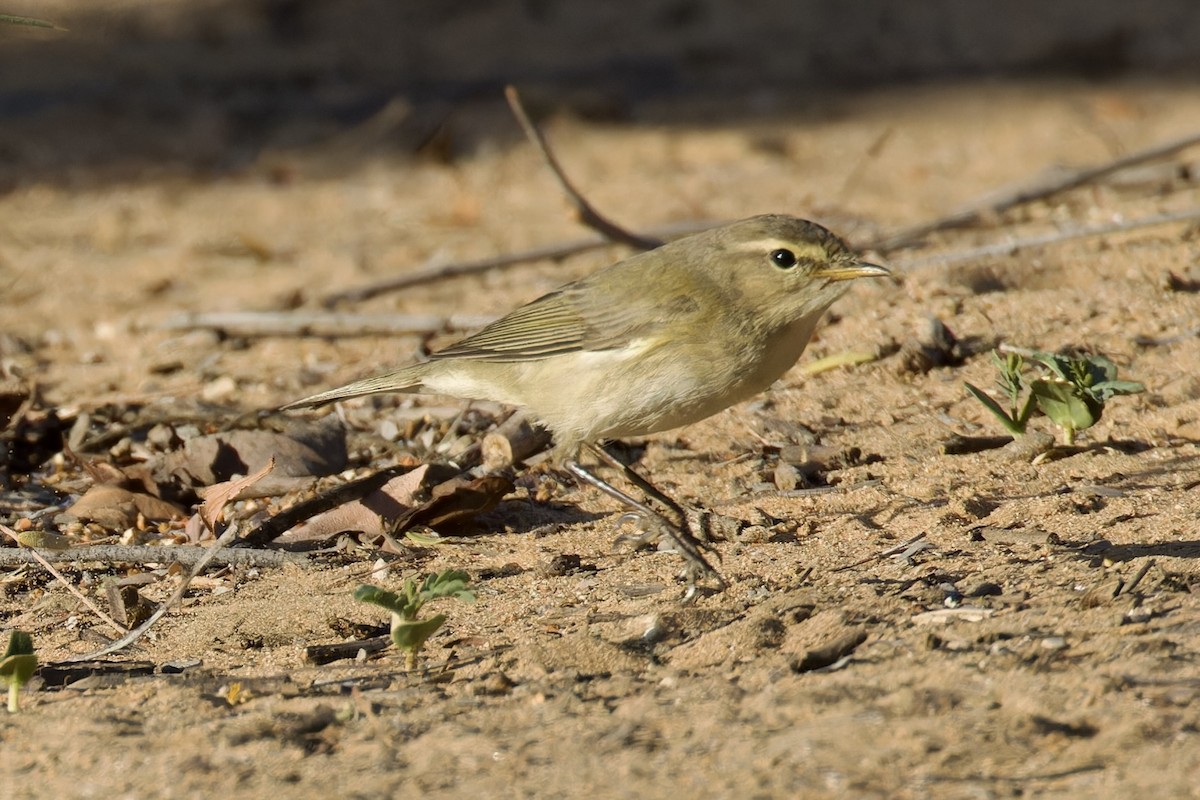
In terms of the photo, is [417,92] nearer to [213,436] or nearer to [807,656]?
[213,436]

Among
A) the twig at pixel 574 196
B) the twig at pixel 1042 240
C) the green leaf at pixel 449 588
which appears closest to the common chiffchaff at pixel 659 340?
the twig at pixel 574 196

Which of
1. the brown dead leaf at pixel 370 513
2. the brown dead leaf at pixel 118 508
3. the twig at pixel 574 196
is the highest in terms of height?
the twig at pixel 574 196

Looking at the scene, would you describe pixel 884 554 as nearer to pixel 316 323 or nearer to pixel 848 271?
pixel 848 271

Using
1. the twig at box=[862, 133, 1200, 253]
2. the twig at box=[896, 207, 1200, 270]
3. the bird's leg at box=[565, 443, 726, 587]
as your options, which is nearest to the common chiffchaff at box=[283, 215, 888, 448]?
the bird's leg at box=[565, 443, 726, 587]

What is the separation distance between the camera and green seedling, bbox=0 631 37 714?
12.9 ft

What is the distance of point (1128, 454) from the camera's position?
5.55m

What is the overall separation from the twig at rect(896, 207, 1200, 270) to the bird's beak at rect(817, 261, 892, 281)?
2.19 metres

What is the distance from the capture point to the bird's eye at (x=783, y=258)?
5570 mm

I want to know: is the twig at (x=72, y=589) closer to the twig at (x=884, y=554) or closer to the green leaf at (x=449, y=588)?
the green leaf at (x=449, y=588)

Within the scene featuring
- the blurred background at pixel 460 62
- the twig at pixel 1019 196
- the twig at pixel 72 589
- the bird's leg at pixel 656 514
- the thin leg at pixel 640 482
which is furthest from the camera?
the blurred background at pixel 460 62

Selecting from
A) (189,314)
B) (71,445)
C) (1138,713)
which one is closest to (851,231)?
(189,314)

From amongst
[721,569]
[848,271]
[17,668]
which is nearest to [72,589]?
[17,668]

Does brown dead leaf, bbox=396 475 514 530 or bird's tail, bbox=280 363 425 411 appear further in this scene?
bird's tail, bbox=280 363 425 411

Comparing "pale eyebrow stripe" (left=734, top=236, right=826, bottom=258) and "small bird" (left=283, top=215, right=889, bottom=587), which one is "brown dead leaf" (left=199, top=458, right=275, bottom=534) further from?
"pale eyebrow stripe" (left=734, top=236, right=826, bottom=258)
